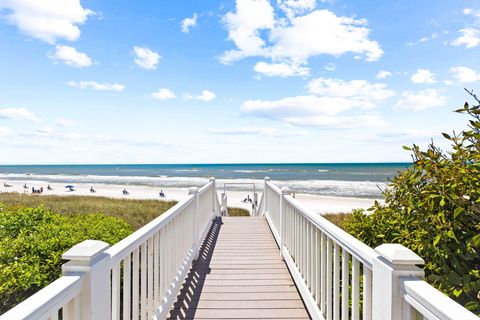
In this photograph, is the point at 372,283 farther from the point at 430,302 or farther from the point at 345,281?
the point at 430,302

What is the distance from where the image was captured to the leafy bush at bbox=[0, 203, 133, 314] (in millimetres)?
3096

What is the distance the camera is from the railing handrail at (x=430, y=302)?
3.13 feet

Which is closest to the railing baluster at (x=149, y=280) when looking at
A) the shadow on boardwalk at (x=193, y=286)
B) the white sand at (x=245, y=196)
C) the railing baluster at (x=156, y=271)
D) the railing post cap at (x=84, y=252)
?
the railing baluster at (x=156, y=271)

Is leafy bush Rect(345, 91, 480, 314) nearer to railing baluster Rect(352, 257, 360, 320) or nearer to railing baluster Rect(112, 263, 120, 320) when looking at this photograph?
railing baluster Rect(352, 257, 360, 320)

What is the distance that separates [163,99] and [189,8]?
11572mm

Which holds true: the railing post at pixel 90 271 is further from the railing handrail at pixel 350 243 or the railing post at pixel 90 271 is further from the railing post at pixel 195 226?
the railing post at pixel 195 226

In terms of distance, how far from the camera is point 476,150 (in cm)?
227

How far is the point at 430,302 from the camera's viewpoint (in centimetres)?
107

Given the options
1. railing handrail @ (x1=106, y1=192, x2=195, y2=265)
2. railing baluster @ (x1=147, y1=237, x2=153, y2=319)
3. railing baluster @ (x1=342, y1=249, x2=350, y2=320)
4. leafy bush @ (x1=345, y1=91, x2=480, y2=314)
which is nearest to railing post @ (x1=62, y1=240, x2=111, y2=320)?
railing handrail @ (x1=106, y1=192, x2=195, y2=265)

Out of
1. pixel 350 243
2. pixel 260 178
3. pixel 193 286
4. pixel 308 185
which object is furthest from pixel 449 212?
pixel 260 178

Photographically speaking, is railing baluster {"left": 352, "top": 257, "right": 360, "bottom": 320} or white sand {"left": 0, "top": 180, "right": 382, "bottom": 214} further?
white sand {"left": 0, "top": 180, "right": 382, "bottom": 214}

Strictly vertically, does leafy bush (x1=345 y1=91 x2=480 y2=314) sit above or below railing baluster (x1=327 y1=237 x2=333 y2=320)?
above

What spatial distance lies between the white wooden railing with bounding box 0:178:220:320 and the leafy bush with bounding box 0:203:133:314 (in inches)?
59.9

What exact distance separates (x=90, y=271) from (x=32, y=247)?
2.94 meters
